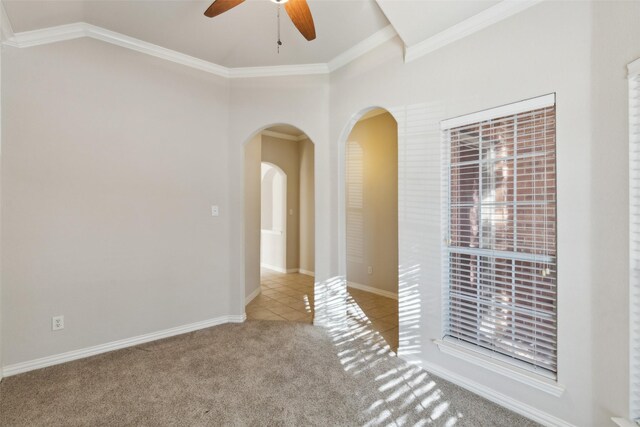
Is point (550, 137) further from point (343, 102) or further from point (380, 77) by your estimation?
point (343, 102)

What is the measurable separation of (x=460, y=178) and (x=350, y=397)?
1784mm

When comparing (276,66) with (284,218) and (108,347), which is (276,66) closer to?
(108,347)

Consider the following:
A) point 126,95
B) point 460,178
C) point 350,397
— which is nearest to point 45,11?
point 126,95

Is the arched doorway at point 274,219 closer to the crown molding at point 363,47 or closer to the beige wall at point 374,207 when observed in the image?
the beige wall at point 374,207

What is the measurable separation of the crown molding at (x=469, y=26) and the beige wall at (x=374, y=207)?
6.80 feet

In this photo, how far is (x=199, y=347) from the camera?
3.03 m

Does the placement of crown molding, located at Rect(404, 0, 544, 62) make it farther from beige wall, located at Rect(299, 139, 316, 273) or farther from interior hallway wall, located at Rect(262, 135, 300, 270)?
interior hallway wall, located at Rect(262, 135, 300, 270)

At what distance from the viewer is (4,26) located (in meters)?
2.36

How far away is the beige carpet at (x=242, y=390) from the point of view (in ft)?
6.60

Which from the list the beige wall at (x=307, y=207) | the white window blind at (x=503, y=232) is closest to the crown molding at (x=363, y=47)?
the white window blind at (x=503, y=232)

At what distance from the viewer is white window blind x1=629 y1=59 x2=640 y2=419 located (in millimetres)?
1599

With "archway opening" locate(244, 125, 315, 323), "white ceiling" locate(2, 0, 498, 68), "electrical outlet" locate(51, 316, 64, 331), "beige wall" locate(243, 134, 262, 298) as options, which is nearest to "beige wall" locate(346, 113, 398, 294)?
"archway opening" locate(244, 125, 315, 323)

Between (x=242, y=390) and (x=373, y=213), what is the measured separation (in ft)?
10.9

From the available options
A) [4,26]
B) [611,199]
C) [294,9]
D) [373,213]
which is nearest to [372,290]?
[373,213]
